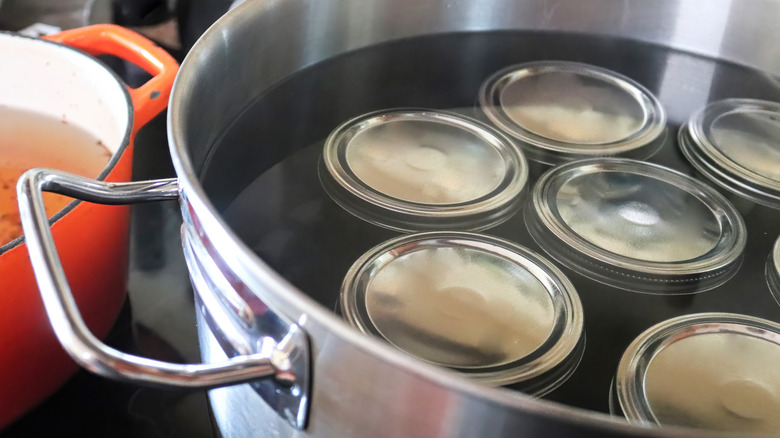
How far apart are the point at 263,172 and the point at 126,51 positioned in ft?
0.65

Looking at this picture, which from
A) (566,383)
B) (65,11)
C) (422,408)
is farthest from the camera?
(65,11)

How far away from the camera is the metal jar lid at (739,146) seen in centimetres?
54

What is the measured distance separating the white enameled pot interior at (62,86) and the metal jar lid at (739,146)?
45cm

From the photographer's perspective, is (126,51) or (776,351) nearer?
(776,351)

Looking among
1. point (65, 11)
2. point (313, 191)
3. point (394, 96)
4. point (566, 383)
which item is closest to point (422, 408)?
point (566, 383)

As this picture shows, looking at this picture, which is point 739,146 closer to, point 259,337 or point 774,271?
point 774,271

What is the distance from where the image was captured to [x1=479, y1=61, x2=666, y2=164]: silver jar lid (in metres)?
0.56

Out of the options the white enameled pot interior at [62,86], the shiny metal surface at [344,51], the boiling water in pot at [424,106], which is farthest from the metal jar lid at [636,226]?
the white enameled pot interior at [62,86]

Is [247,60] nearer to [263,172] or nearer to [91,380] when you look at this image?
[263,172]

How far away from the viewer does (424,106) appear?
600 mm

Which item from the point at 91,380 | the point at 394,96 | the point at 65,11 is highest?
the point at 394,96

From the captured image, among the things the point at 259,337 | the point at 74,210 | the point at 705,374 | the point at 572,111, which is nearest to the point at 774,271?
the point at 705,374

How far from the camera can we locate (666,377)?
0.42 metres

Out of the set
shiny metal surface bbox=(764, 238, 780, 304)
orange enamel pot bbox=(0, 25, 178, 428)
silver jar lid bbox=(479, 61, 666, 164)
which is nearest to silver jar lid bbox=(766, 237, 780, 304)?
shiny metal surface bbox=(764, 238, 780, 304)
